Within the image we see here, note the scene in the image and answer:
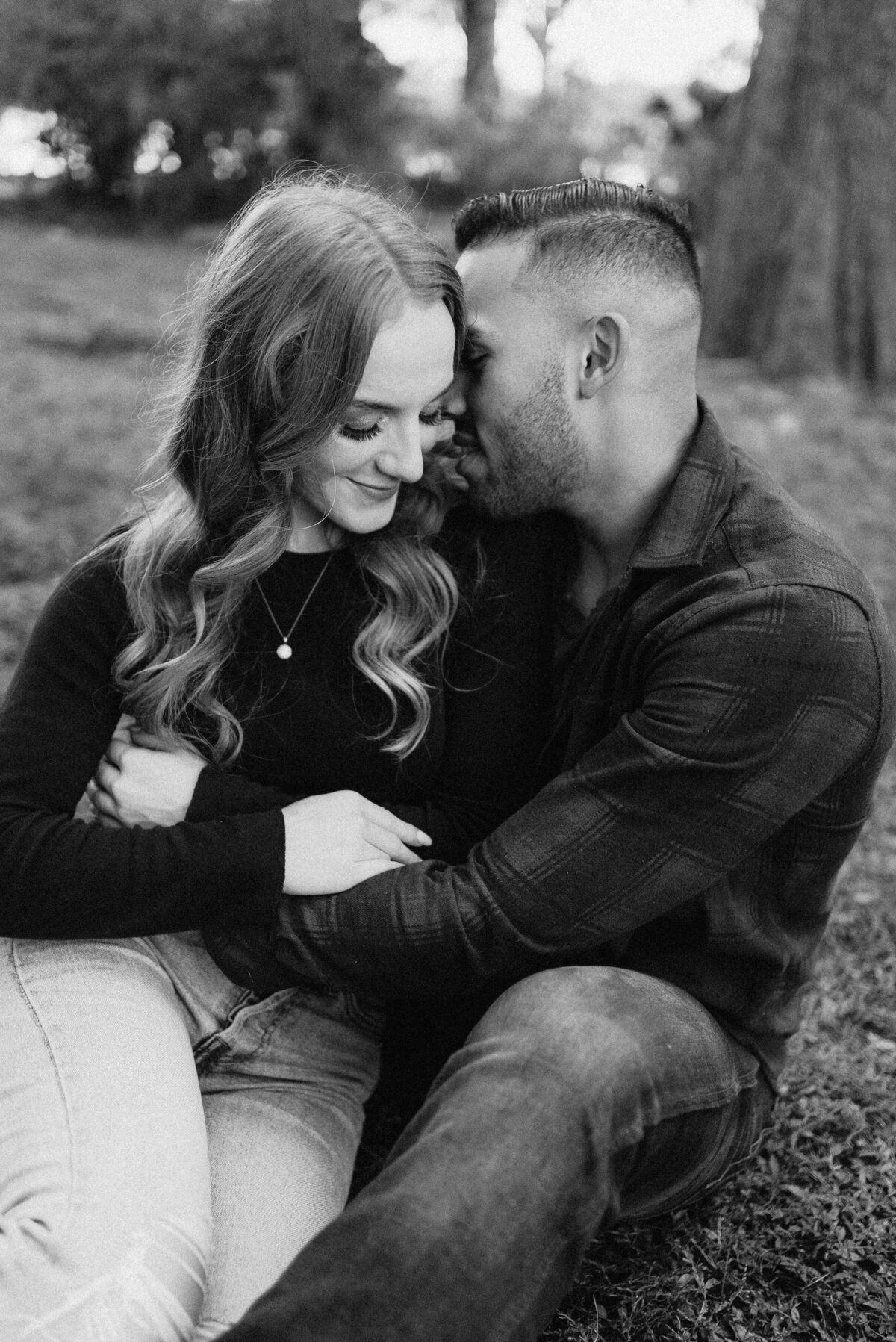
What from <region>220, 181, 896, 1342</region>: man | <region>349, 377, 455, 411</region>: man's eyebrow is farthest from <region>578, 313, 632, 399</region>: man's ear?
<region>349, 377, 455, 411</region>: man's eyebrow

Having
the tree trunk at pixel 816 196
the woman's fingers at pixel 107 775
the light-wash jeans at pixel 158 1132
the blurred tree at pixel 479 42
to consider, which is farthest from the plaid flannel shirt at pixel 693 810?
the blurred tree at pixel 479 42

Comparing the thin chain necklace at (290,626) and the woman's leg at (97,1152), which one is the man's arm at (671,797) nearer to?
the woman's leg at (97,1152)

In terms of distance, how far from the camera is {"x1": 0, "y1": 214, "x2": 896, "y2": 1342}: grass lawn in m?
2.21

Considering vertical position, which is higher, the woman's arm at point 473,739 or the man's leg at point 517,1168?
the woman's arm at point 473,739

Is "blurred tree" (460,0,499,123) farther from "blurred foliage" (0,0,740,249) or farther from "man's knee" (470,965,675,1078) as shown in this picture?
"man's knee" (470,965,675,1078)

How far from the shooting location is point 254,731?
2.44m

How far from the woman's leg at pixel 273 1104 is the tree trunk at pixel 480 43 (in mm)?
16637

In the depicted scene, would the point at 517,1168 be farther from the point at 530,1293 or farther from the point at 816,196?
the point at 816,196

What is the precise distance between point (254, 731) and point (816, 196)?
6358 mm

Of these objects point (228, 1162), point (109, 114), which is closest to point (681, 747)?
point (228, 1162)

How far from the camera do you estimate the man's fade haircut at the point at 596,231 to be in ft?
8.30

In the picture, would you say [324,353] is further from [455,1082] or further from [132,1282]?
[132,1282]

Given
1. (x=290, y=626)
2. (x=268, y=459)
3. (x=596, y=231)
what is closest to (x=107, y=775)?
(x=290, y=626)

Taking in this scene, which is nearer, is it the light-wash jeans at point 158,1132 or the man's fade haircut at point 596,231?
the light-wash jeans at point 158,1132
